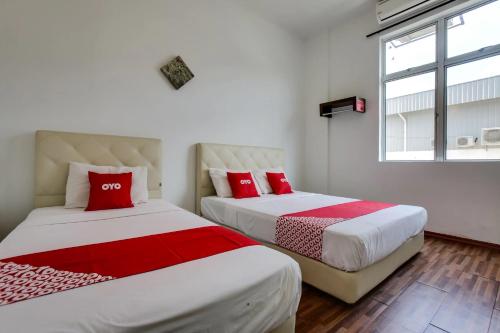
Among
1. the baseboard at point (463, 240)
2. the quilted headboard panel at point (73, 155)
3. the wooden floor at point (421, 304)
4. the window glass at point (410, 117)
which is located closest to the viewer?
the wooden floor at point (421, 304)

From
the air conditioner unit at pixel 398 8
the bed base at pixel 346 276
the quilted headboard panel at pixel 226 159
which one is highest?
the air conditioner unit at pixel 398 8

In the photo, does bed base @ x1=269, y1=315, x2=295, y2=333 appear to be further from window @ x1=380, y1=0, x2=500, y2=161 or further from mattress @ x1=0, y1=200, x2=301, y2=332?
window @ x1=380, y1=0, x2=500, y2=161

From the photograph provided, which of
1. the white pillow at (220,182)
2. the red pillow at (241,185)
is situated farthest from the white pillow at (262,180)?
the white pillow at (220,182)

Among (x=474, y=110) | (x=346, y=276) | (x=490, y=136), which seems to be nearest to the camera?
(x=346, y=276)

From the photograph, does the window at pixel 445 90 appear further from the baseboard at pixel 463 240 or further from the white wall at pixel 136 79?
the white wall at pixel 136 79

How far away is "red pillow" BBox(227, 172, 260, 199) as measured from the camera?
2.90 meters

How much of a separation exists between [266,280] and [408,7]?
385 centimetres

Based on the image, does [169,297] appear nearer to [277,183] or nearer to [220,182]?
[220,182]

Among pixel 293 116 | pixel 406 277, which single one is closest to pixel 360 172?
pixel 293 116

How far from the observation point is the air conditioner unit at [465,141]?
2.85 m

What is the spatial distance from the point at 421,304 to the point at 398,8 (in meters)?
3.49

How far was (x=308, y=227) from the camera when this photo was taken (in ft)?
5.86

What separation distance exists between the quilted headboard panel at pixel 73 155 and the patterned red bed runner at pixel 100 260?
1.36 m

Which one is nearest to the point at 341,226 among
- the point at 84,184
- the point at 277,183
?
the point at 277,183
